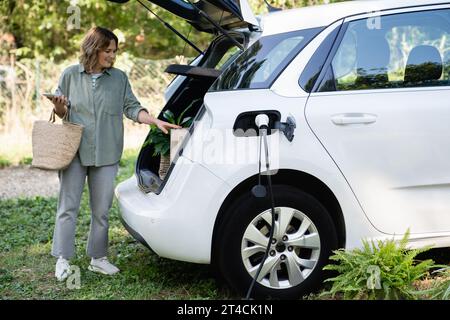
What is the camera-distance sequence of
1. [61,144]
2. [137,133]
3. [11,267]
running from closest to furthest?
[61,144] < [11,267] < [137,133]

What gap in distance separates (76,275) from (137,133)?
7.53 metres

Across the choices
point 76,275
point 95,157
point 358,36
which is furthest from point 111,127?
point 358,36

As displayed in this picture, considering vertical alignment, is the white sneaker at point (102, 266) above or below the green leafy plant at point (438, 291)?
below

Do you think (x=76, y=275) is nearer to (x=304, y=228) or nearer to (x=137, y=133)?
(x=304, y=228)

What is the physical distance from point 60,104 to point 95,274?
1241 millimetres

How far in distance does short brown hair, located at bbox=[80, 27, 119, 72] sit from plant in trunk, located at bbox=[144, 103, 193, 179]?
593 mm

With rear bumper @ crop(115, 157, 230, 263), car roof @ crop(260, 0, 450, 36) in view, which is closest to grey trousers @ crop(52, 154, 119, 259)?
rear bumper @ crop(115, 157, 230, 263)

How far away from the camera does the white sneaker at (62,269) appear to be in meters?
4.72

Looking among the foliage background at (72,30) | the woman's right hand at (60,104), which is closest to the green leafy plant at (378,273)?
the woman's right hand at (60,104)

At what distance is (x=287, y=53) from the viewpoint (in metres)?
4.16

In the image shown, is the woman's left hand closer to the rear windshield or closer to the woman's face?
the rear windshield

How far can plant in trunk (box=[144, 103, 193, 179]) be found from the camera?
4.65m

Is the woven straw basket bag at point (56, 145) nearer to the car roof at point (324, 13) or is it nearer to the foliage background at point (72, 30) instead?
the car roof at point (324, 13)
